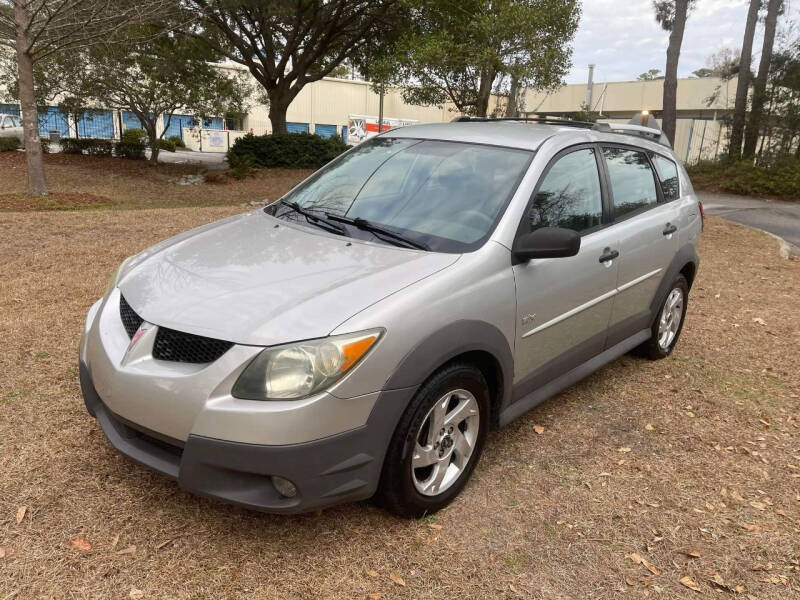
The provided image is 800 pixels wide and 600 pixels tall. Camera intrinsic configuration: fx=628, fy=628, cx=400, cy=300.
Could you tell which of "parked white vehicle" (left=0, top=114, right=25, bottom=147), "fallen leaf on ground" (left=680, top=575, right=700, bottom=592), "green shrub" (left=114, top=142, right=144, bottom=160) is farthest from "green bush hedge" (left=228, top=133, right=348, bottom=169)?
"fallen leaf on ground" (left=680, top=575, right=700, bottom=592)

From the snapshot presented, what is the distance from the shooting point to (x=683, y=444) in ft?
12.3

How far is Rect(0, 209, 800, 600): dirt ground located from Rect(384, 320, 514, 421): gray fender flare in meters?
0.68

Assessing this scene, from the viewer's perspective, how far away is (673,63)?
14727mm

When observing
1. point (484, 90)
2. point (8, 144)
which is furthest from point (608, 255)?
point (8, 144)

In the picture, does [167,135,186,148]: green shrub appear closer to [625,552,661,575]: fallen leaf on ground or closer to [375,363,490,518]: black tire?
[375,363,490,518]: black tire

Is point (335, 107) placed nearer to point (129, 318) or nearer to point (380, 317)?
point (129, 318)

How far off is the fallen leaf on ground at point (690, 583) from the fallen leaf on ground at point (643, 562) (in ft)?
0.31

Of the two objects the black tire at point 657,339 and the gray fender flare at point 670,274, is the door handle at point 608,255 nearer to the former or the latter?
the gray fender flare at point 670,274

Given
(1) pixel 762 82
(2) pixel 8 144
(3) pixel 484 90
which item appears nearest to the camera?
(3) pixel 484 90

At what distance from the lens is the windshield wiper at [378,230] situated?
3066mm

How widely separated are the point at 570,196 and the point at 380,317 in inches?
67.2

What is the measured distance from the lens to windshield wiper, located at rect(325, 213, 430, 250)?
3.07 m

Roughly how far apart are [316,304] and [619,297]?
7.50 ft

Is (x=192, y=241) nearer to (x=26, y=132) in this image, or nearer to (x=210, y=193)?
(x=26, y=132)
